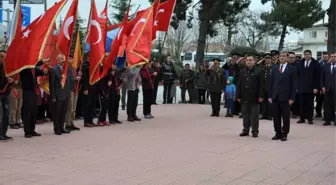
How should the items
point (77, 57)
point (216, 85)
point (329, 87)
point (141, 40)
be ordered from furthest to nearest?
point (216, 85) → point (329, 87) → point (141, 40) → point (77, 57)

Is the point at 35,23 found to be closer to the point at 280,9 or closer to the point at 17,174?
the point at 17,174

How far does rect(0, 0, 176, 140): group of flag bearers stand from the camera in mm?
10203

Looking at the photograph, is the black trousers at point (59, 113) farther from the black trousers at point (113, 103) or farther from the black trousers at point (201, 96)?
the black trousers at point (201, 96)

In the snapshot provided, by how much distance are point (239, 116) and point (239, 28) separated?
43767mm

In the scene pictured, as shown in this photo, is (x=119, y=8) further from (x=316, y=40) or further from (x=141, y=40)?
(x=316, y=40)

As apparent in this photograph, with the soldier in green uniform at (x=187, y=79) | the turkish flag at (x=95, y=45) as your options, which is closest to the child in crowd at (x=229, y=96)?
the soldier in green uniform at (x=187, y=79)

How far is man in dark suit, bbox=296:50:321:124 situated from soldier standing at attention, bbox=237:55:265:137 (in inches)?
149

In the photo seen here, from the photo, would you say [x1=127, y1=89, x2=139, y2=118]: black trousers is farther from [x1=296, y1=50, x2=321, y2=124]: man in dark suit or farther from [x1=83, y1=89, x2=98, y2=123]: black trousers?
[x1=296, y1=50, x2=321, y2=124]: man in dark suit

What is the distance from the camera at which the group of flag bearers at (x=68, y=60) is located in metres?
10.2

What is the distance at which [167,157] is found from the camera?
8.62 metres

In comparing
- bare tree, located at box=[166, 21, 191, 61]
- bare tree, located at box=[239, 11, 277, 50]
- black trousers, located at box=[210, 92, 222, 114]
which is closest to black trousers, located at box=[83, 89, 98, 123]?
black trousers, located at box=[210, 92, 222, 114]

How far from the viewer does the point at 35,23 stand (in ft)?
34.2

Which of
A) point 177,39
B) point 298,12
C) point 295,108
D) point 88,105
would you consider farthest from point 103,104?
point 177,39

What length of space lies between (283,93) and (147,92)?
18.5 ft
